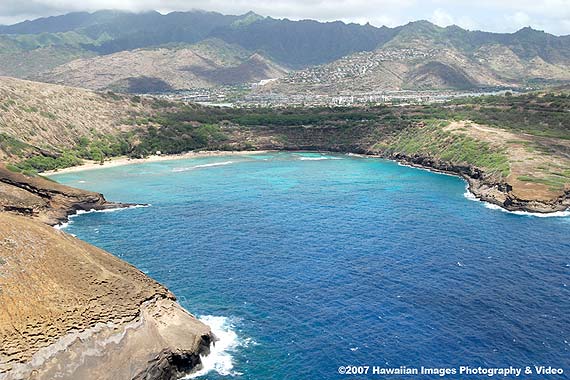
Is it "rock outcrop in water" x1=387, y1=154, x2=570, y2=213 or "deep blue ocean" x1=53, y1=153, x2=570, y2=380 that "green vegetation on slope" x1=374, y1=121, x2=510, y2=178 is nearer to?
"rock outcrop in water" x1=387, y1=154, x2=570, y2=213

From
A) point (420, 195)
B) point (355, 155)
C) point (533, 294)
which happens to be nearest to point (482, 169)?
point (420, 195)

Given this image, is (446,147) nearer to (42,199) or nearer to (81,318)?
(42,199)

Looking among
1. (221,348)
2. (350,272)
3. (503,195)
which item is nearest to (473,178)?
(503,195)

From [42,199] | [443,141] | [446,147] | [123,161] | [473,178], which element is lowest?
[123,161]

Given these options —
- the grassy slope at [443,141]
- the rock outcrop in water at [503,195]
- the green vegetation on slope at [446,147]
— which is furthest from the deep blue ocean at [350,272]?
the grassy slope at [443,141]

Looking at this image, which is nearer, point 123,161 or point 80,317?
point 80,317

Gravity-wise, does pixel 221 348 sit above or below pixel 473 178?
below

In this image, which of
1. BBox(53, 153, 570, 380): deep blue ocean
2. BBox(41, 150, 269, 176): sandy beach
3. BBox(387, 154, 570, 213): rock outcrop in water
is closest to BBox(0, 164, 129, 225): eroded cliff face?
BBox(53, 153, 570, 380): deep blue ocean
